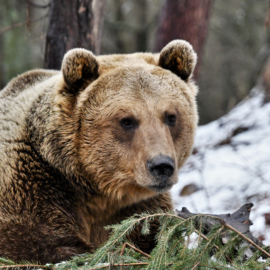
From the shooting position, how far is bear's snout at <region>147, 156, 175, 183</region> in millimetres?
3399

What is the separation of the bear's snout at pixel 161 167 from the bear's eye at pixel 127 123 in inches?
17.7

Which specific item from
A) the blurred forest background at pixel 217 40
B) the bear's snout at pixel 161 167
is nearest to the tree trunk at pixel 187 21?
the bear's snout at pixel 161 167

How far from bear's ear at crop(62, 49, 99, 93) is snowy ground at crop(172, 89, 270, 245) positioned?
94.5 inches

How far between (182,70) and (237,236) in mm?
2031

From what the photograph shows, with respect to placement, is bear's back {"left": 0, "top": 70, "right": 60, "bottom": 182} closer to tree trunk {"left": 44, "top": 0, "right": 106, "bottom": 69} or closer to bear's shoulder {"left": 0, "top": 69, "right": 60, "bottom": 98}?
bear's shoulder {"left": 0, "top": 69, "right": 60, "bottom": 98}

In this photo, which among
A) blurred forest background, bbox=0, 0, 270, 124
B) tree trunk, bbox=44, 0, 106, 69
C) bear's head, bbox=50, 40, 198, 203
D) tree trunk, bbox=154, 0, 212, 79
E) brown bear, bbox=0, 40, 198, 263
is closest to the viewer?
brown bear, bbox=0, 40, 198, 263

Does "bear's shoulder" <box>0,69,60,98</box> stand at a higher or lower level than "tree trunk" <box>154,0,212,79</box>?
higher

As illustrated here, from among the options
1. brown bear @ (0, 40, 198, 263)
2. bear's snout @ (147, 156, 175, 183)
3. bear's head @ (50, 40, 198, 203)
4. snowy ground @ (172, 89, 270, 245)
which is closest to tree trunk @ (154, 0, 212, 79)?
snowy ground @ (172, 89, 270, 245)

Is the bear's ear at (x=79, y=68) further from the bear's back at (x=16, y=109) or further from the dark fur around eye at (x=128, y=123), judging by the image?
the dark fur around eye at (x=128, y=123)

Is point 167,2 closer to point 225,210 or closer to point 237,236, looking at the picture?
point 225,210

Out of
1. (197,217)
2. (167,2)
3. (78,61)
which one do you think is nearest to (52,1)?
(167,2)

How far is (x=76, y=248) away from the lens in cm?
362

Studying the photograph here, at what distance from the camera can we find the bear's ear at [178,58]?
4191 mm

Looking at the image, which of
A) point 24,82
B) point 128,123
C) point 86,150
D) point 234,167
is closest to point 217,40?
point 234,167
